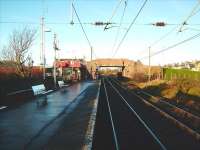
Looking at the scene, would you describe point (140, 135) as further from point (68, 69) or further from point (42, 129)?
point (68, 69)

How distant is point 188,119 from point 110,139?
A: 697cm

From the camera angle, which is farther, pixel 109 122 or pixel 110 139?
pixel 109 122

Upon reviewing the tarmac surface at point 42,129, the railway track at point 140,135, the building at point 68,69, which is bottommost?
the railway track at point 140,135

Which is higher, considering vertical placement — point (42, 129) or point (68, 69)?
point (68, 69)

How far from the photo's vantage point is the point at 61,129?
47.2 feet

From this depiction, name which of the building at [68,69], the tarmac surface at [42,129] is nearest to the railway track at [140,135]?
the tarmac surface at [42,129]

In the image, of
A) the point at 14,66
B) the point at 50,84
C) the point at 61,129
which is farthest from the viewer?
the point at 14,66

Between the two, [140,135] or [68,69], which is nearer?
[140,135]

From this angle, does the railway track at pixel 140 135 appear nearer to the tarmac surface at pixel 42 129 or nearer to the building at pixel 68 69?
the tarmac surface at pixel 42 129

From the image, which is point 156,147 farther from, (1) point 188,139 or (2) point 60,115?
(2) point 60,115

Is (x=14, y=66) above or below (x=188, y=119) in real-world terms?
above

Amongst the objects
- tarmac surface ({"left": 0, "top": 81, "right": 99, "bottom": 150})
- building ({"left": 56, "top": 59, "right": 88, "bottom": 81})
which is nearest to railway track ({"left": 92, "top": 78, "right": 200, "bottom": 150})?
tarmac surface ({"left": 0, "top": 81, "right": 99, "bottom": 150})

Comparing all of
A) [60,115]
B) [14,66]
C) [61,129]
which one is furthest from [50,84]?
[61,129]

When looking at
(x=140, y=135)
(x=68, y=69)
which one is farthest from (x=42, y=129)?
(x=68, y=69)
